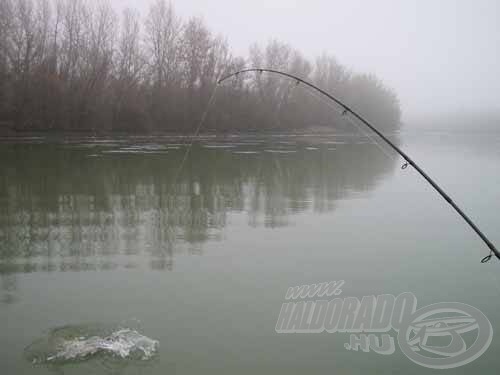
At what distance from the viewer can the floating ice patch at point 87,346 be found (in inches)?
168

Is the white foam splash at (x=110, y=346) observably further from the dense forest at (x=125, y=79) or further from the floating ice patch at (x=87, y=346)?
the dense forest at (x=125, y=79)

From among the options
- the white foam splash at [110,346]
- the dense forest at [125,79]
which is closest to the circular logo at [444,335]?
the white foam splash at [110,346]

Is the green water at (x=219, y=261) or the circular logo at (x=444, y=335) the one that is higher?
the green water at (x=219, y=261)

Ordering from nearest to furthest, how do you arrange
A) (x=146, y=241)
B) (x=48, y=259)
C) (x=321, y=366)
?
(x=321, y=366), (x=48, y=259), (x=146, y=241)

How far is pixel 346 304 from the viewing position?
18.5 ft

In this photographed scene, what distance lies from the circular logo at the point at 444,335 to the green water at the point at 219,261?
12 centimetres

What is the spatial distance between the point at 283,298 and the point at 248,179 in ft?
32.7

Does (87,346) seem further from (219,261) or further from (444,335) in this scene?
(444,335)

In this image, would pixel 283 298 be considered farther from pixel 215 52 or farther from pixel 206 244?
pixel 215 52

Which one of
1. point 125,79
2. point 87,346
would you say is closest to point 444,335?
point 87,346

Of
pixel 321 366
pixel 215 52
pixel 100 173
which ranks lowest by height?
pixel 321 366

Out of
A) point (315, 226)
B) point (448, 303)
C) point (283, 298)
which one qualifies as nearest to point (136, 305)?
point (283, 298)

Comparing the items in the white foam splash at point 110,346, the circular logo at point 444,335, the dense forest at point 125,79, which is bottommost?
the circular logo at point 444,335

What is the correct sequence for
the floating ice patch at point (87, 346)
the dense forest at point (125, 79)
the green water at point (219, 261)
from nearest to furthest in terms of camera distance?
the floating ice patch at point (87, 346) → the green water at point (219, 261) → the dense forest at point (125, 79)
